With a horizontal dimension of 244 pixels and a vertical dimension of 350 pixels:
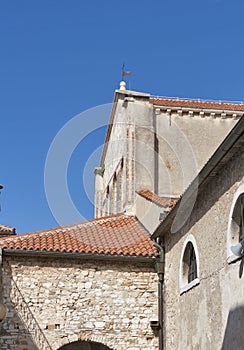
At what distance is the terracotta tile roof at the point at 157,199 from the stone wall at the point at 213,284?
184 cm

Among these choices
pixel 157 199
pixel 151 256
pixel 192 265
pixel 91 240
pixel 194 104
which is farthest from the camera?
pixel 194 104

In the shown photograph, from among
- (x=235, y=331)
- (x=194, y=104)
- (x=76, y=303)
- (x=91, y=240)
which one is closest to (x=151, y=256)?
(x=91, y=240)

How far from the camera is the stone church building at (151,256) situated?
8.89 metres

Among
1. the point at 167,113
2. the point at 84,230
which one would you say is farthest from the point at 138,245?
the point at 167,113

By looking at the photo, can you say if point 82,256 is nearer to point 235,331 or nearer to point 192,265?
point 192,265

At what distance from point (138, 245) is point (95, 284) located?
1527mm

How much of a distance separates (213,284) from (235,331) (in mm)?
1255

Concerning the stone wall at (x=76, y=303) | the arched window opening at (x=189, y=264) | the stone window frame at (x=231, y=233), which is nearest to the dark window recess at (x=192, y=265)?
the arched window opening at (x=189, y=264)

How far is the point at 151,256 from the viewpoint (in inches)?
520

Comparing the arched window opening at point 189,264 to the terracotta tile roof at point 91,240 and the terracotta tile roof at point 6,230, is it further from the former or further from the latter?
the terracotta tile roof at point 6,230

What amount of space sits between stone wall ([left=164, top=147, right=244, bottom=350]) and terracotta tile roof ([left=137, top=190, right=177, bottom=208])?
1.84 m

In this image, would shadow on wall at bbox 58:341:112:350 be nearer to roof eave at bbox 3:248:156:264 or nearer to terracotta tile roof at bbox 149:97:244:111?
roof eave at bbox 3:248:156:264

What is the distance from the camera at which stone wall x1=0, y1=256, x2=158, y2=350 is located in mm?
12469

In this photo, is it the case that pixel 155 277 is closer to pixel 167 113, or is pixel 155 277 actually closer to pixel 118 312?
pixel 118 312
